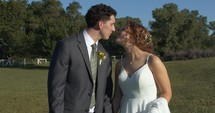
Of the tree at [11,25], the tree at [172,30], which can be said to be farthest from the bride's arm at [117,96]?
the tree at [11,25]

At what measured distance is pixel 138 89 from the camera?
203 inches

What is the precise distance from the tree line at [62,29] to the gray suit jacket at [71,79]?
46994 millimetres

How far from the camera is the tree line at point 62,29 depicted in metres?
66.3

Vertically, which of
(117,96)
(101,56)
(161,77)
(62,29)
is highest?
(62,29)

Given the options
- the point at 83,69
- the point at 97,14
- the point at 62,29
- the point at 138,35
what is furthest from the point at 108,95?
the point at 62,29

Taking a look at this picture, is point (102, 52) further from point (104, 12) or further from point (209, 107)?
point (209, 107)

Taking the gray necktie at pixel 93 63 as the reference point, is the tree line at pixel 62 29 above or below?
above

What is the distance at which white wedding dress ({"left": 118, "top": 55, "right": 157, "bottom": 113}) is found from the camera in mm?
5074

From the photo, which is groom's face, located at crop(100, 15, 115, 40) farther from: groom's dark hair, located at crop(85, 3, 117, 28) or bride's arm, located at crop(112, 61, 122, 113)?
bride's arm, located at crop(112, 61, 122, 113)

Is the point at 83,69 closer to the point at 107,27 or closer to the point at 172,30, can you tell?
the point at 107,27

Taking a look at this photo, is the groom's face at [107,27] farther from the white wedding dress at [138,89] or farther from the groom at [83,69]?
the white wedding dress at [138,89]

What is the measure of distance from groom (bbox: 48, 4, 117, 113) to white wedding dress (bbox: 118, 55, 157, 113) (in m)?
0.34

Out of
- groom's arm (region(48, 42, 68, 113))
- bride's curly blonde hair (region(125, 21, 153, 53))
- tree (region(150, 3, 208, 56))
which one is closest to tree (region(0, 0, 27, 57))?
tree (region(150, 3, 208, 56))

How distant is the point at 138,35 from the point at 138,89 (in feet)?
2.05
